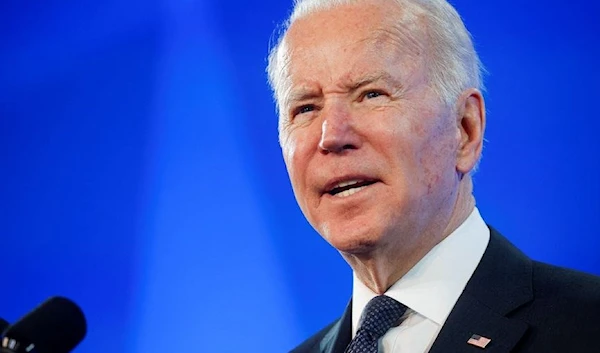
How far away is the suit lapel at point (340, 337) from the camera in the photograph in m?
2.17

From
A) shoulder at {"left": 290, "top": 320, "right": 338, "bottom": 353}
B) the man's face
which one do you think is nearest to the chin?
the man's face

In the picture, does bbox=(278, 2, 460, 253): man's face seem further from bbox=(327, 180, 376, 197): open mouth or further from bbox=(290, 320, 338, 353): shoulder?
bbox=(290, 320, 338, 353): shoulder

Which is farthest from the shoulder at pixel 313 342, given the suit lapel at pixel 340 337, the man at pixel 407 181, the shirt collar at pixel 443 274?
the shirt collar at pixel 443 274

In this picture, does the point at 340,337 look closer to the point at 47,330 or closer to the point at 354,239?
the point at 354,239

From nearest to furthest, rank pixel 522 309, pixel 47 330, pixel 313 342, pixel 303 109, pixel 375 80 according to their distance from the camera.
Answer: pixel 47 330 < pixel 522 309 < pixel 375 80 < pixel 303 109 < pixel 313 342

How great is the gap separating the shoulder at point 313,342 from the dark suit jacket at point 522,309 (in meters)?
0.55

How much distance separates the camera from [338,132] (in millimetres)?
1897

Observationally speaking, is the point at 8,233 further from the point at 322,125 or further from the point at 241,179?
the point at 322,125

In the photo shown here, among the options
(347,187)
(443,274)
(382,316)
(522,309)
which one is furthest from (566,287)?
(347,187)

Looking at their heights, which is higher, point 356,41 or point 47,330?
point 356,41

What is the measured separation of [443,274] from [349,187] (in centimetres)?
28

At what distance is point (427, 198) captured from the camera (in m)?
1.94

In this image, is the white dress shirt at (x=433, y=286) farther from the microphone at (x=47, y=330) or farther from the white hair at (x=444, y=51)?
the microphone at (x=47, y=330)

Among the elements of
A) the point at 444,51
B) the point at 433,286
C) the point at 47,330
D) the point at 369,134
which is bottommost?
the point at 47,330
